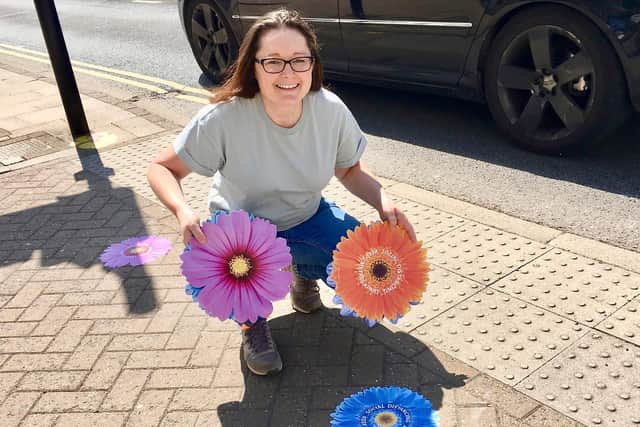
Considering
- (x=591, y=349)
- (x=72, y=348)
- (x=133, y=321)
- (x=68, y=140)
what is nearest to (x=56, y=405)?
(x=72, y=348)

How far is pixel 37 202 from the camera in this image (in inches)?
176

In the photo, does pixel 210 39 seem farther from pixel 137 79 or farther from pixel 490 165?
pixel 490 165

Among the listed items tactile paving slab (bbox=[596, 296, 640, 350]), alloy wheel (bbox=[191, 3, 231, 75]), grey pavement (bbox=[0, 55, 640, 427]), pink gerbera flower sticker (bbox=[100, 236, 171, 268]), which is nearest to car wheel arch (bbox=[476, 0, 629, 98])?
grey pavement (bbox=[0, 55, 640, 427])

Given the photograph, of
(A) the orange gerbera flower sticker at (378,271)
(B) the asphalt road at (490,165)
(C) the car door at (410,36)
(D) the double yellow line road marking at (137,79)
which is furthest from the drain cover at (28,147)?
(A) the orange gerbera flower sticker at (378,271)

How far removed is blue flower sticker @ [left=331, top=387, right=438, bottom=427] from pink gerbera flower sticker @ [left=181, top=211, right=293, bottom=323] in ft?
1.44

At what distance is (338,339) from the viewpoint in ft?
9.32

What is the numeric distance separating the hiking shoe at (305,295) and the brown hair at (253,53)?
2.77ft

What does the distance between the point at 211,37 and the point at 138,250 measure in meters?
3.76

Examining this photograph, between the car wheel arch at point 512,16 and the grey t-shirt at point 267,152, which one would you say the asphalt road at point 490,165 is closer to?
the car wheel arch at point 512,16

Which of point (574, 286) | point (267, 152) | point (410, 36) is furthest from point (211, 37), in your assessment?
point (574, 286)

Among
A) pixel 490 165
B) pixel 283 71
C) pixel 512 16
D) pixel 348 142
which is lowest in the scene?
pixel 490 165

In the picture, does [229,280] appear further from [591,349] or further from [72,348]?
[591,349]

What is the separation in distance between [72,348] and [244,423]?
3.08 ft

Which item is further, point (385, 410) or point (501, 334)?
point (501, 334)
